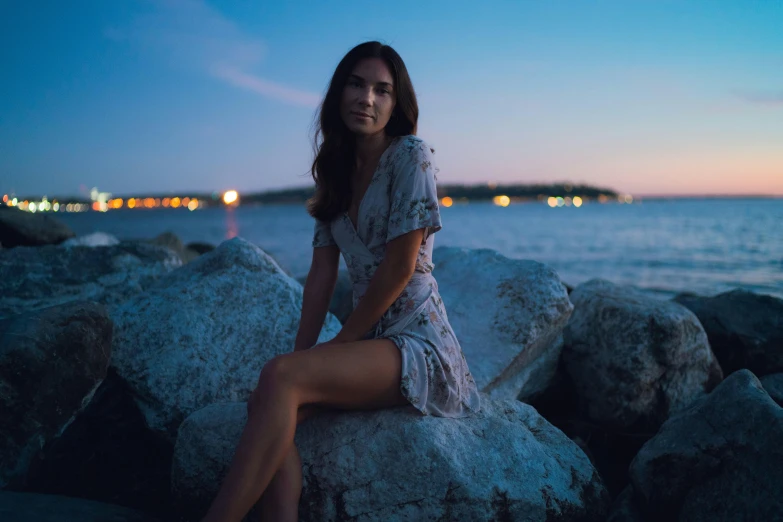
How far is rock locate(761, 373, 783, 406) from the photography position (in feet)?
14.0

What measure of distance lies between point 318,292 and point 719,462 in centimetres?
231

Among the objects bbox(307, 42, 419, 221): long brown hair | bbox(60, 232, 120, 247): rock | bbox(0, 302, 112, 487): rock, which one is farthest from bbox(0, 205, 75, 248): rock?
bbox(307, 42, 419, 221): long brown hair

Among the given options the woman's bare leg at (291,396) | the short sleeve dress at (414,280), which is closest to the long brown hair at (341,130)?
the short sleeve dress at (414,280)

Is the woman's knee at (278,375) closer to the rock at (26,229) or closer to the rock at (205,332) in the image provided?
the rock at (205,332)

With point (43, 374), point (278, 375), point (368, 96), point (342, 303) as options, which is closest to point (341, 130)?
point (368, 96)

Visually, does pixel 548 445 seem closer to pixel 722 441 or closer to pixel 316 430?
pixel 722 441

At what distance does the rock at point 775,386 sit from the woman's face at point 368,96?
346 centimetres

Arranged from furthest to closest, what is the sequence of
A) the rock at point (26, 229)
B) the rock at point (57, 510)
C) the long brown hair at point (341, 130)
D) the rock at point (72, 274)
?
1. the rock at point (26, 229)
2. the rock at point (72, 274)
3. the long brown hair at point (341, 130)
4. the rock at point (57, 510)

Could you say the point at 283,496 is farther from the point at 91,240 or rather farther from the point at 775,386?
the point at 91,240

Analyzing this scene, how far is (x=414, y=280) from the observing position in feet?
10.2

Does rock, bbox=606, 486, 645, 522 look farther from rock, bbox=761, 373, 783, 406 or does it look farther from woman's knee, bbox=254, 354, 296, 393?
woman's knee, bbox=254, 354, 296, 393

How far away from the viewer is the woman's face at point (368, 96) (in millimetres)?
3141

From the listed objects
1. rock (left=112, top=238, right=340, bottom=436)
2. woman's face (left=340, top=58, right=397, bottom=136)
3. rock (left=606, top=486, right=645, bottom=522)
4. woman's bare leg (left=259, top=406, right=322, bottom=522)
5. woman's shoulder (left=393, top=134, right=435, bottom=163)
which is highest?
woman's face (left=340, top=58, right=397, bottom=136)

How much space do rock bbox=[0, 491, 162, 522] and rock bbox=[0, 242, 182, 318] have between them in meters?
3.22
